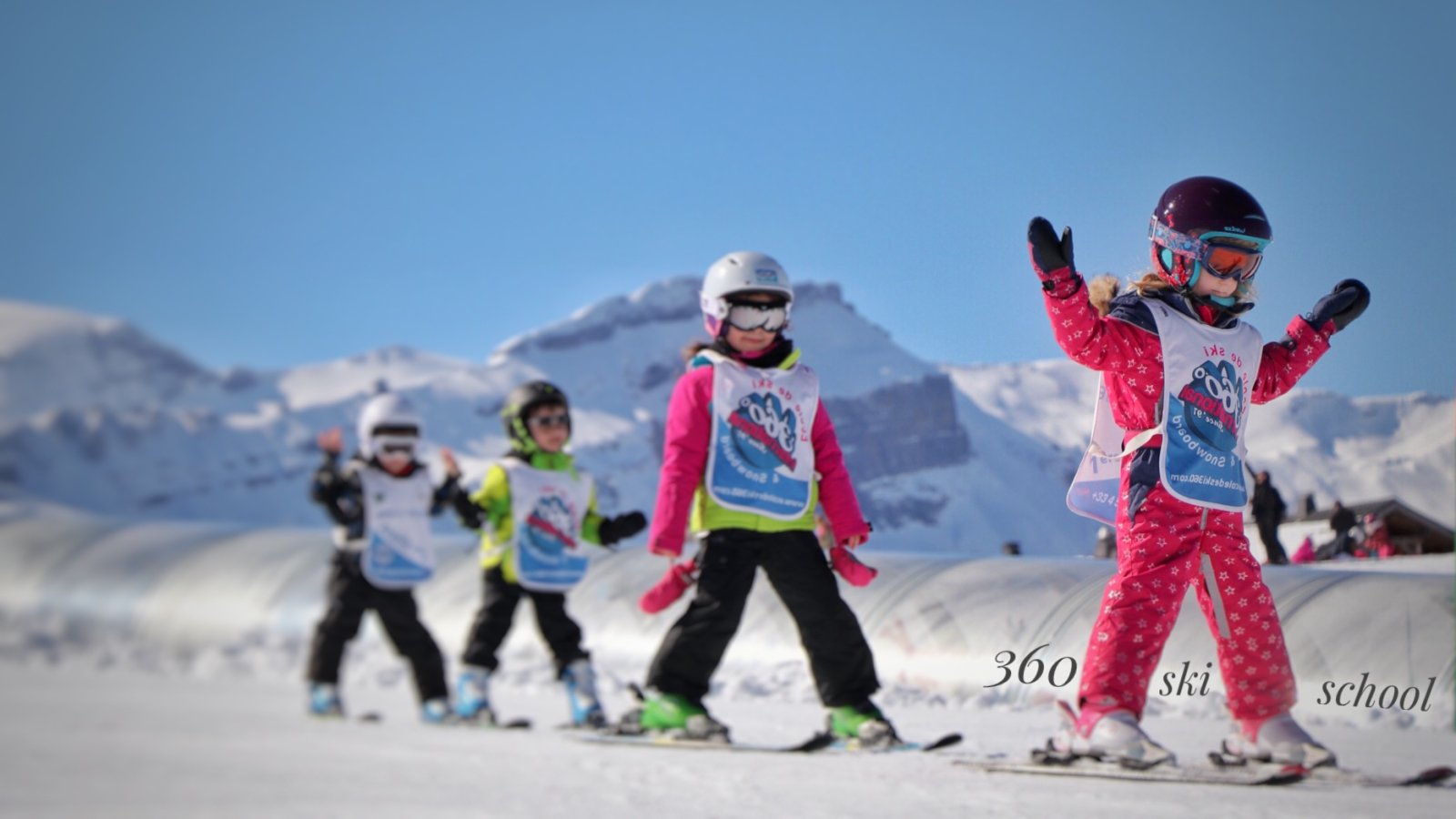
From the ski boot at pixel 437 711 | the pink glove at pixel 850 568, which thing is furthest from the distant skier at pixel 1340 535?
the ski boot at pixel 437 711

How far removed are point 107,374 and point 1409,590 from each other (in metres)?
2.43

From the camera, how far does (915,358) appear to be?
232 centimetres

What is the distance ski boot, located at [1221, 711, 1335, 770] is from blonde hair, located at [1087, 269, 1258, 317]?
0.75 metres

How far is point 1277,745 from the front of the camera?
6.86 feet

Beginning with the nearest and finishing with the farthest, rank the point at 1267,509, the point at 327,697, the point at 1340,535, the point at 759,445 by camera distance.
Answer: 1. the point at 1267,509
2. the point at 1340,535
3. the point at 759,445
4. the point at 327,697

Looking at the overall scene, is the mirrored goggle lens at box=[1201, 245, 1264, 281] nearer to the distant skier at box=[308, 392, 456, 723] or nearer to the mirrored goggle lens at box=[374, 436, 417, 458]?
the distant skier at box=[308, 392, 456, 723]

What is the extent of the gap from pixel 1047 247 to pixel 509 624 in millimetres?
2632

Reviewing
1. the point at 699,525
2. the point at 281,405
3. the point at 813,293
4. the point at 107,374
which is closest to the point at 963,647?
the point at 699,525

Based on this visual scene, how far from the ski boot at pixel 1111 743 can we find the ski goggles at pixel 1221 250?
76cm

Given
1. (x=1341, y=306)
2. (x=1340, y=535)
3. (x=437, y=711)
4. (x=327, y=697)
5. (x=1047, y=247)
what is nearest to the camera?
(x=1047, y=247)

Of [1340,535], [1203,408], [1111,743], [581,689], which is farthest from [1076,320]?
[581,689]

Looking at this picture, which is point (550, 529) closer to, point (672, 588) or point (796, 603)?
point (672, 588)

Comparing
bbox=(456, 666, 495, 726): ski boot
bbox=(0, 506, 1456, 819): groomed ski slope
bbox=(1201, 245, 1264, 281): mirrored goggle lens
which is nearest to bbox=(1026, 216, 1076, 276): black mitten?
bbox=(1201, 245, 1264, 281): mirrored goggle lens

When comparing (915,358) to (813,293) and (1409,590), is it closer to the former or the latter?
(813,293)
